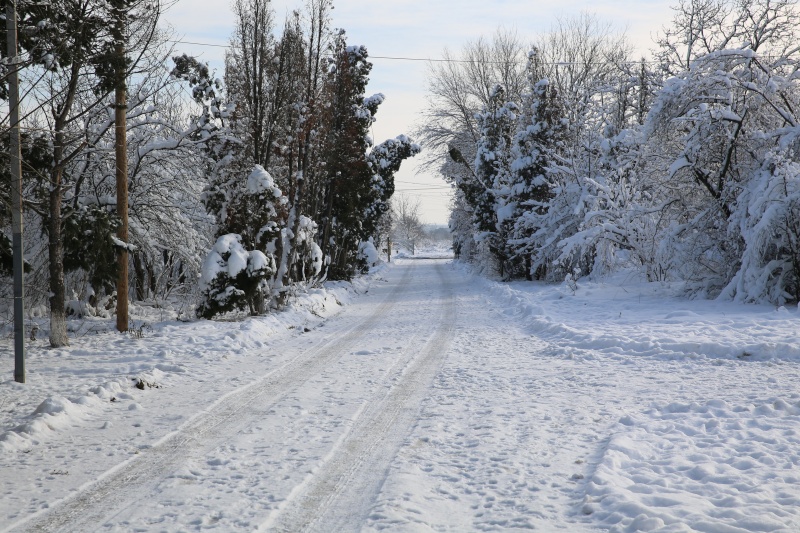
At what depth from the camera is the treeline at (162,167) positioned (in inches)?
420

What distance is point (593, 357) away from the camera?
393 inches

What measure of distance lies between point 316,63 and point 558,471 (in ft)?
56.1

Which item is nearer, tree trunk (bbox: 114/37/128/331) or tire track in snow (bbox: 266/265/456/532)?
tire track in snow (bbox: 266/265/456/532)

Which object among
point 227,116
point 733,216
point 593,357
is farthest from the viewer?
point 227,116

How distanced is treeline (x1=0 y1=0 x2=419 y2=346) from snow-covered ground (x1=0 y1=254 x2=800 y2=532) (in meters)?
2.32

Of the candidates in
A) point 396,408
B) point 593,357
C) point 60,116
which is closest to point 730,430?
point 396,408

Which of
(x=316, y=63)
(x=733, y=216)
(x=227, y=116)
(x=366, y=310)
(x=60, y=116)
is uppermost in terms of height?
(x=316, y=63)

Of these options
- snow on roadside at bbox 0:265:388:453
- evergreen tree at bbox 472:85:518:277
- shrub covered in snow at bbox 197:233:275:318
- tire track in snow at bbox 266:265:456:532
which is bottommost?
snow on roadside at bbox 0:265:388:453

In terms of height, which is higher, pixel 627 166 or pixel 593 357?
pixel 627 166

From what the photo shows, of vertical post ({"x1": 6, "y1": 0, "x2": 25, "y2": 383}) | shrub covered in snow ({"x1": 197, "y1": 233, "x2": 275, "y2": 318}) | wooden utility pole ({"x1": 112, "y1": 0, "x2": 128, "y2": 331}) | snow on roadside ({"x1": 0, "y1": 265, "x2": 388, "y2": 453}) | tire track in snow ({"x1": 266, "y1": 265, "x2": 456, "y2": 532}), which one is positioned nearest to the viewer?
tire track in snow ({"x1": 266, "y1": 265, "x2": 456, "y2": 532})

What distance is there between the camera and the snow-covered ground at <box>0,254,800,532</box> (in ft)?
13.8

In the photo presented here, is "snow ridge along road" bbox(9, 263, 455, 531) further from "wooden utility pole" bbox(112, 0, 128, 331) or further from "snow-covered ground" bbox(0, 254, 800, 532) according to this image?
"wooden utility pole" bbox(112, 0, 128, 331)

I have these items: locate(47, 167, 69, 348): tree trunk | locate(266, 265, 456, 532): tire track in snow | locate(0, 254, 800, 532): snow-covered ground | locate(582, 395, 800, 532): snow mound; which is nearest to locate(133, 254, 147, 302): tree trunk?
locate(47, 167, 69, 348): tree trunk

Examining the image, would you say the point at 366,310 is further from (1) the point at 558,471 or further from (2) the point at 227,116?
(1) the point at 558,471
